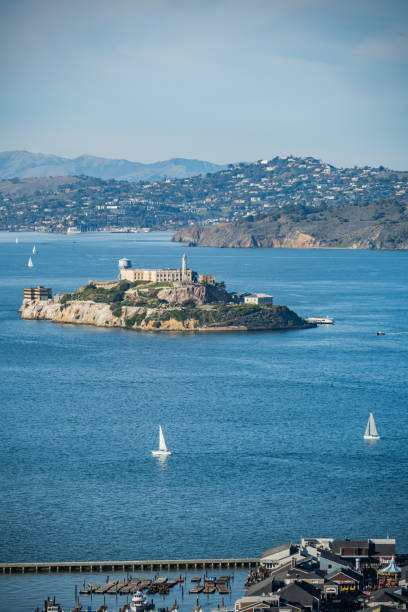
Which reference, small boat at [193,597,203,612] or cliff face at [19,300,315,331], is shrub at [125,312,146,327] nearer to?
cliff face at [19,300,315,331]

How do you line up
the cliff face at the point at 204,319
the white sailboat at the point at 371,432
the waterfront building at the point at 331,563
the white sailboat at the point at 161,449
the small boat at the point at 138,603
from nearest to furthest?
the small boat at the point at 138,603
the waterfront building at the point at 331,563
the white sailboat at the point at 161,449
the white sailboat at the point at 371,432
the cliff face at the point at 204,319

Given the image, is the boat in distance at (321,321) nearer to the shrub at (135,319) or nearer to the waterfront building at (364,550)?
the shrub at (135,319)

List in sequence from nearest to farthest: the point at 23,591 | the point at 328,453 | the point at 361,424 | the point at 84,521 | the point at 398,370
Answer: the point at 23,591
the point at 84,521
the point at 328,453
the point at 361,424
the point at 398,370

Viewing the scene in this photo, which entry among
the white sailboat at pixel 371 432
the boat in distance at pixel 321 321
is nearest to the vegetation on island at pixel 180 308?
the boat in distance at pixel 321 321

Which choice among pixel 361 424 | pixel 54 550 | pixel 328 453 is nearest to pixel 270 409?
pixel 361 424

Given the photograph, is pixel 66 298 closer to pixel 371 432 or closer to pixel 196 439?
pixel 196 439

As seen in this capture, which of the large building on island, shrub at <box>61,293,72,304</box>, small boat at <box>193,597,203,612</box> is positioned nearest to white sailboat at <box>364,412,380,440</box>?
small boat at <box>193,597,203,612</box>

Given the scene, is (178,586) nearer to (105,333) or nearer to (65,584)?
(65,584)
